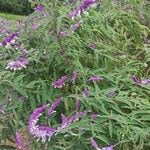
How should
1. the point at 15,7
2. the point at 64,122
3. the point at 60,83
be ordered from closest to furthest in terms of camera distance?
1. the point at 64,122
2. the point at 60,83
3. the point at 15,7

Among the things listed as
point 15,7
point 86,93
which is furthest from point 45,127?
point 15,7

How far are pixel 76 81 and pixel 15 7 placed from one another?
11410 mm

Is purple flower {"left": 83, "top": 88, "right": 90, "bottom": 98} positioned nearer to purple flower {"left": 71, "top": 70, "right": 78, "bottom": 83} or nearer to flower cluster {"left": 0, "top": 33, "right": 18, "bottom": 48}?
purple flower {"left": 71, "top": 70, "right": 78, "bottom": 83}

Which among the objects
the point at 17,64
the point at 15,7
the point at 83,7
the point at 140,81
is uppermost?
the point at 83,7

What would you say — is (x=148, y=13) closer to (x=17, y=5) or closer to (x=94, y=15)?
(x=94, y=15)

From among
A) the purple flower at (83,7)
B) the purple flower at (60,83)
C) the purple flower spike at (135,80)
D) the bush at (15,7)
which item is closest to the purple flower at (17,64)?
the purple flower at (60,83)

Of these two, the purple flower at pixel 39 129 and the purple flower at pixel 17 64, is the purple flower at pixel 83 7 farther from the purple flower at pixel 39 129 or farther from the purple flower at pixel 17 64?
the purple flower at pixel 39 129

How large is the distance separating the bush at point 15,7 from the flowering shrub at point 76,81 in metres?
10.7

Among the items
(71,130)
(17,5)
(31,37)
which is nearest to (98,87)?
(71,130)

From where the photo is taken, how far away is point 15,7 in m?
13.0

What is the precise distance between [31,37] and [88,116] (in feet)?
1.83

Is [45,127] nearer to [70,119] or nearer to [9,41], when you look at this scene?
[70,119]

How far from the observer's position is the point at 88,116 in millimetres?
1639

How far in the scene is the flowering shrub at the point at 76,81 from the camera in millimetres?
1617
